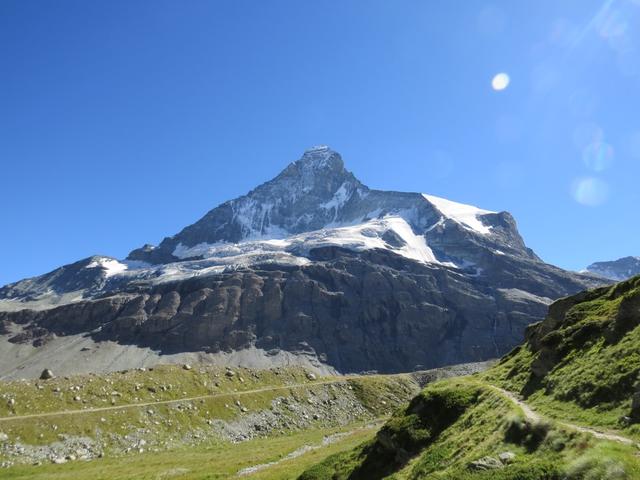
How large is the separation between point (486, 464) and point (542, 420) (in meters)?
3.41

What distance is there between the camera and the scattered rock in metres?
20.8

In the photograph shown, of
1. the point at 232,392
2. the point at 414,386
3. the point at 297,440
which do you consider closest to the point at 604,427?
the point at 297,440

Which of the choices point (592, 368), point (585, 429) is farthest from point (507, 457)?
point (592, 368)

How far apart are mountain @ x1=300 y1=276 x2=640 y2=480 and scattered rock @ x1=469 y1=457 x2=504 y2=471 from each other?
0.04 metres

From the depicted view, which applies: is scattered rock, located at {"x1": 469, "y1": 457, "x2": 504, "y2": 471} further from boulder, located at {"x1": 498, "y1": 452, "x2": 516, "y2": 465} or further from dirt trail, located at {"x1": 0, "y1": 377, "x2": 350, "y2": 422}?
dirt trail, located at {"x1": 0, "y1": 377, "x2": 350, "y2": 422}

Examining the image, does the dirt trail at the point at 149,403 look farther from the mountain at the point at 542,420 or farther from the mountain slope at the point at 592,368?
the mountain slope at the point at 592,368

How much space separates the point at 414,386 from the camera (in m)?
147

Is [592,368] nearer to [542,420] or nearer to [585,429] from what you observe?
[542,420]

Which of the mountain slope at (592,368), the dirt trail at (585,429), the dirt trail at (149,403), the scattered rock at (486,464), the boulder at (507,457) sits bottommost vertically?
the dirt trail at (149,403)

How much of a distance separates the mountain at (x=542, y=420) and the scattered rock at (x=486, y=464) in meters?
0.04

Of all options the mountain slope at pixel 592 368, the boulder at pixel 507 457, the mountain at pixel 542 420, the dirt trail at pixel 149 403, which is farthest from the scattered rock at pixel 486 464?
the dirt trail at pixel 149 403

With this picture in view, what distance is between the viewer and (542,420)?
22.1 metres

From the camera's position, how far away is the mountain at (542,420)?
18.6m

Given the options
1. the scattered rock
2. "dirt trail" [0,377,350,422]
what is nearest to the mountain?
the scattered rock
